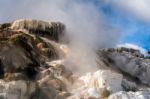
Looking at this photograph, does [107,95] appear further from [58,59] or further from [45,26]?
[45,26]

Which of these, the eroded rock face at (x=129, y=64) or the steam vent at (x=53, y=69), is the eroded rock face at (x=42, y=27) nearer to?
the steam vent at (x=53, y=69)

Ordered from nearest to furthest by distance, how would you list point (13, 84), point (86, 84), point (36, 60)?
1. point (13, 84)
2. point (86, 84)
3. point (36, 60)

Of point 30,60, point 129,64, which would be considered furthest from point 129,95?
point 129,64

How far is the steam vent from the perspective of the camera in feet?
149

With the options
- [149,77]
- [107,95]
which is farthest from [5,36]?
[149,77]

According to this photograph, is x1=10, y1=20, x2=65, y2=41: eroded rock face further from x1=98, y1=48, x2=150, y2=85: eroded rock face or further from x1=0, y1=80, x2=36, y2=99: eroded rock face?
x1=0, y1=80, x2=36, y2=99: eroded rock face

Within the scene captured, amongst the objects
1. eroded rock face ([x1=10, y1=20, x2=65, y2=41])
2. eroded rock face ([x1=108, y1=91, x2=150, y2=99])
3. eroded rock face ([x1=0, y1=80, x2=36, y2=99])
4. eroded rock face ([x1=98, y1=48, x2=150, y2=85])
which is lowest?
eroded rock face ([x1=108, y1=91, x2=150, y2=99])

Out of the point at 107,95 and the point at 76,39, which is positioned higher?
the point at 76,39

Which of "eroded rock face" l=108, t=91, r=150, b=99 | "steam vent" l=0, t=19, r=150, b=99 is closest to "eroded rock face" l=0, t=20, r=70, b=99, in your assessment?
"steam vent" l=0, t=19, r=150, b=99

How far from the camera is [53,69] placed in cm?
5116

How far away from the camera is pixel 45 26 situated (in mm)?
62594

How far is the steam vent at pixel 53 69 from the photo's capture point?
45375 millimetres

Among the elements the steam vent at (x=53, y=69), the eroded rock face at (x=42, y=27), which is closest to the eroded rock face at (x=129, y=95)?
the steam vent at (x=53, y=69)

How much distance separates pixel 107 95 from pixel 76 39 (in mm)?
18820
